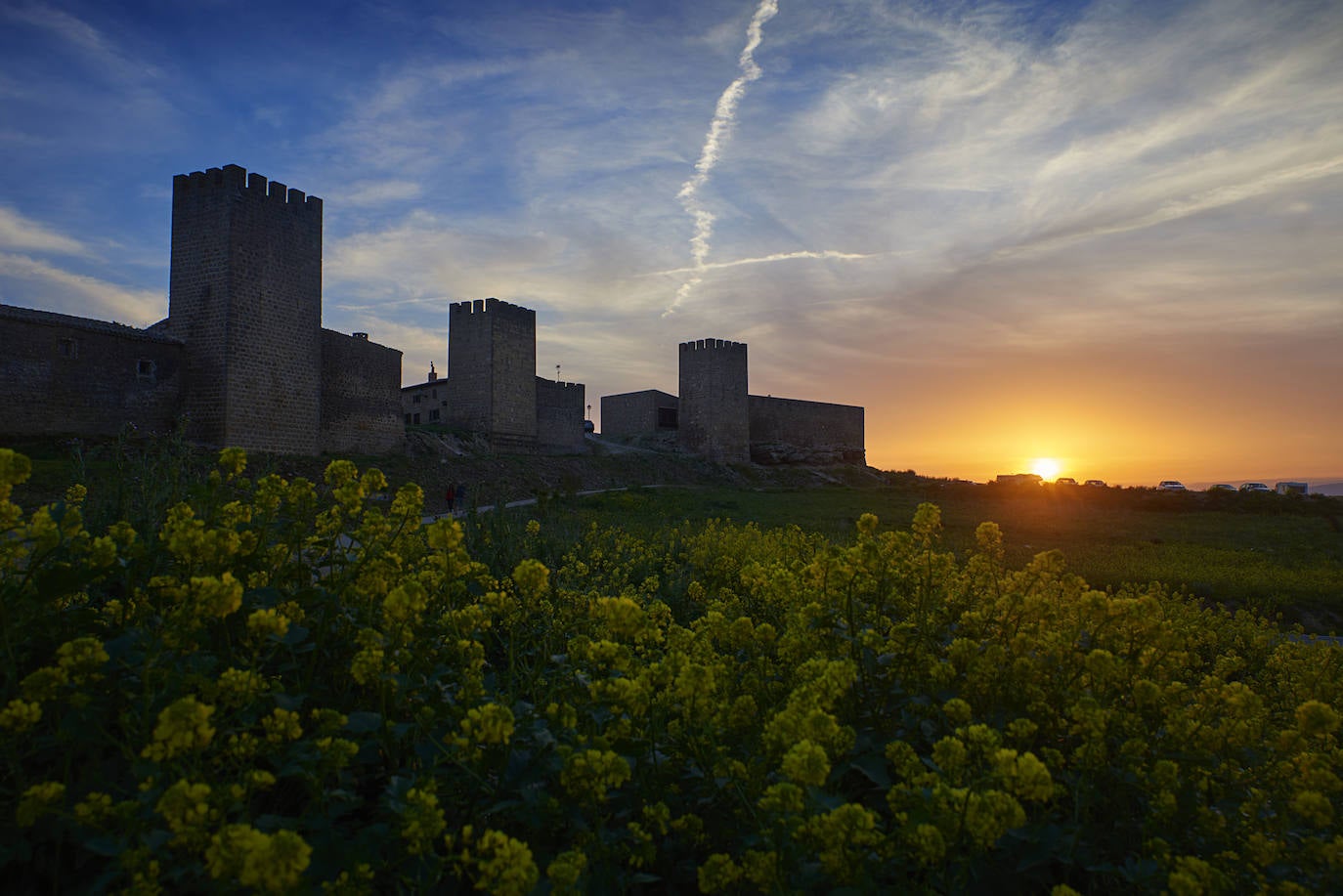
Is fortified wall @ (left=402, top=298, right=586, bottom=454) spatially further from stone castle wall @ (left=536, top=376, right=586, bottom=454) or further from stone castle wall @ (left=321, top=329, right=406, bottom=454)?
stone castle wall @ (left=321, top=329, right=406, bottom=454)

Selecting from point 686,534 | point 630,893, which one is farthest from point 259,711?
point 686,534

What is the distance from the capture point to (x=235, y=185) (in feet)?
78.1

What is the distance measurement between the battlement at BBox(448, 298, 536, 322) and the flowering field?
3453 cm

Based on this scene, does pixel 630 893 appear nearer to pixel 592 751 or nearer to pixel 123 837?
pixel 592 751

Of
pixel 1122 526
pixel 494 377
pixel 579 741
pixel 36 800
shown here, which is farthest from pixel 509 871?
pixel 494 377

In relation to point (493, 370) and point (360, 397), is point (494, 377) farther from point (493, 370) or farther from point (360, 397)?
point (360, 397)

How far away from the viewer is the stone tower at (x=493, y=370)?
36594 mm

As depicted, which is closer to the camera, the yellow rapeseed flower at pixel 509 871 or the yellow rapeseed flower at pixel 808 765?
the yellow rapeseed flower at pixel 509 871

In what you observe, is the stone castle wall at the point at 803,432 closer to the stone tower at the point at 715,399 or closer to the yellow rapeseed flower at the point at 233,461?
the stone tower at the point at 715,399

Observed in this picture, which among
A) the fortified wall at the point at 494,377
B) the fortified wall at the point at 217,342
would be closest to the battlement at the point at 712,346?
the fortified wall at the point at 494,377

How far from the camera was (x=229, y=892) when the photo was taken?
1648 millimetres

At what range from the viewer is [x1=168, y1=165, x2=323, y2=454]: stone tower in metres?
23.6

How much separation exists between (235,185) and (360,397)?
8230 millimetres

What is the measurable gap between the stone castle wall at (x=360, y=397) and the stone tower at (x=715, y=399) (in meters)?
22.2
